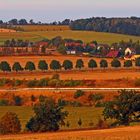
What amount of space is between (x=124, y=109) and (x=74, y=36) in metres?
115

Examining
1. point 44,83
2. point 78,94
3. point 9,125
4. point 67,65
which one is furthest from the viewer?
point 67,65

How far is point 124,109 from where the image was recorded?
41.2 m

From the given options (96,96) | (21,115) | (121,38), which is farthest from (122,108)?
(121,38)

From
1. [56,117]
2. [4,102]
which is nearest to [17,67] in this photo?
[4,102]

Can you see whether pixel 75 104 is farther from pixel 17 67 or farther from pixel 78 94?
pixel 17 67

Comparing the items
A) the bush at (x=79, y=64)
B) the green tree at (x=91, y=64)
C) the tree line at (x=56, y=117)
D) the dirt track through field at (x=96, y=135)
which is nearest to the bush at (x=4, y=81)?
the bush at (x=79, y=64)

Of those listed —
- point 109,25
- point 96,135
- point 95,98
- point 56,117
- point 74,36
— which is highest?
point 96,135

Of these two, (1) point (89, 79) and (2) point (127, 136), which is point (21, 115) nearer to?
(2) point (127, 136)

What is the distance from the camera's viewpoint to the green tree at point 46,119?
128ft

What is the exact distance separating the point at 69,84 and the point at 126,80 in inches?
267

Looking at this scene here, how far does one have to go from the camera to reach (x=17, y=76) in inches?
3351

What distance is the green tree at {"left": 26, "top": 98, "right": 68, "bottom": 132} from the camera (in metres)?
39.0

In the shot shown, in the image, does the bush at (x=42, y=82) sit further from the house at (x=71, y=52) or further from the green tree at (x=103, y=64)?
the house at (x=71, y=52)

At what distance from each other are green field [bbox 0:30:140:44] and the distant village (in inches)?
377
